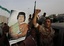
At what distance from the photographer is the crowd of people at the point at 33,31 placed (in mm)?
2467

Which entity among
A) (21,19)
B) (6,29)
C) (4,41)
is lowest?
(4,41)

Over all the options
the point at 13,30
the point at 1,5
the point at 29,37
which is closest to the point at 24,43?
the point at 29,37

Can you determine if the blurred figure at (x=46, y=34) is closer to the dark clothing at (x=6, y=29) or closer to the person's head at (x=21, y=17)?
the person's head at (x=21, y=17)

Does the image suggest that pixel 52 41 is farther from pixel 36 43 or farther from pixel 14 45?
pixel 14 45

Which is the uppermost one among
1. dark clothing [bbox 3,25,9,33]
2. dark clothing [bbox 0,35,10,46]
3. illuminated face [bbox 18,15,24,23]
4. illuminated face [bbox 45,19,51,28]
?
illuminated face [bbox 18,15,24,23]

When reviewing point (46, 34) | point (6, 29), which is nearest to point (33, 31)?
point (46, 34)

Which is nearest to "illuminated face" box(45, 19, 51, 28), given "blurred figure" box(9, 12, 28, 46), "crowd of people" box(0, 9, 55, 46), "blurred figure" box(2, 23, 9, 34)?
"crowd of people" box(0, 9, 55, 46)

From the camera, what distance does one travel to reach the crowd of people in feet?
8.09

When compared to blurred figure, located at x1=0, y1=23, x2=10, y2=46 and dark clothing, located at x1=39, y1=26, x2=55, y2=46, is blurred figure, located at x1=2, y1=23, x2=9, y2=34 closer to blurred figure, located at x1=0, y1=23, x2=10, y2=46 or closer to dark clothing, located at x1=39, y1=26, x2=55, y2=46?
blurred figure, located at x1=0, y1=23, x2=10, y2=46

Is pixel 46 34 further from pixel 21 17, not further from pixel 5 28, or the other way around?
pixel 5 28

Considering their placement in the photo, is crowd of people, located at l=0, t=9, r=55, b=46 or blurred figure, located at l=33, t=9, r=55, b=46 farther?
blurred figure, located at l=33, t=9, r=55, b=46

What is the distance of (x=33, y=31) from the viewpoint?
8.61 ft

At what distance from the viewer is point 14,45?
8.03ft

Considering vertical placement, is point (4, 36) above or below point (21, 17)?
below
